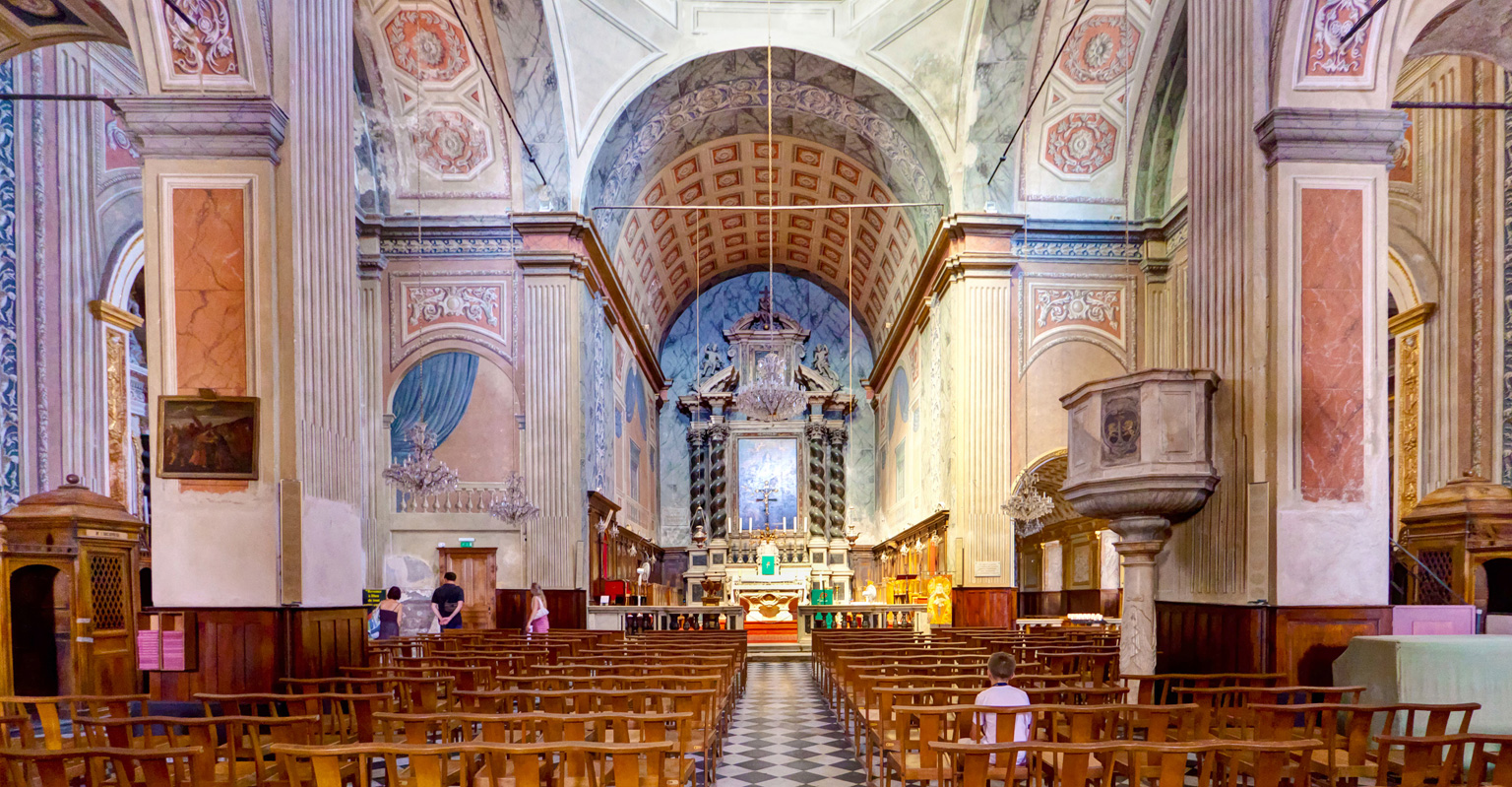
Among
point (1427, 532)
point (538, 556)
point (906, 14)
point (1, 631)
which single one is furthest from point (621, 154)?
point (1427, 532)

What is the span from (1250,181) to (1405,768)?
17.2ft

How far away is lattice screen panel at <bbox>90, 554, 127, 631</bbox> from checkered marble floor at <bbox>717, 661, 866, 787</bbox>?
21.5 ft

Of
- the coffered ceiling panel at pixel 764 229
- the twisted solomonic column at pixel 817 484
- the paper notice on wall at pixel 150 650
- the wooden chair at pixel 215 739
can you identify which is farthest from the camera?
the twisted solomonic column at pixel 817 484

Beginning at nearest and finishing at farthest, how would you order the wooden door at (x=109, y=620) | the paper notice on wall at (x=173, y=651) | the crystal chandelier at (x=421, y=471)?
the paper notice on wall at (x=173, y=651) < the wooden door at (x=109, y=620) < the crystal chandelier at (x=421, y=471)

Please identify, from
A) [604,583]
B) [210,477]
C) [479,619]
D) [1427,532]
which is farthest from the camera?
[604,583]

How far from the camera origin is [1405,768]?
420 centimetres

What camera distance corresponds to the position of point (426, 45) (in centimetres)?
1691

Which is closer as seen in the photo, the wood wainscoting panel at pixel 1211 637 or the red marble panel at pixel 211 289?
the wood wainscoting panel at pixel 1211 637

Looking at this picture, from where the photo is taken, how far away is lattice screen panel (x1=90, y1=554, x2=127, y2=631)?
34.9 ft

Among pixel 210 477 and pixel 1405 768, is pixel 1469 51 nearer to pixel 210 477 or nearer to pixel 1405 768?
pixel 1405 768

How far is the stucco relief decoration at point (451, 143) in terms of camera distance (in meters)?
17.8

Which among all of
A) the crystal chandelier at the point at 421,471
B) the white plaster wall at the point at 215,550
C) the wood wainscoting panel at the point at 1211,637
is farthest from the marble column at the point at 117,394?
the wood wainscoting panel at the point at 1211,637

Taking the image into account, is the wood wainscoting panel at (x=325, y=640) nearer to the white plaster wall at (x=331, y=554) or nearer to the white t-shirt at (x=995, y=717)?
the white plaster wall at (x=331, y=554)

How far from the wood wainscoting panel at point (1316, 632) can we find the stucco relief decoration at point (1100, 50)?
11.4 metres
